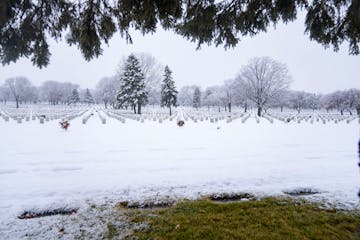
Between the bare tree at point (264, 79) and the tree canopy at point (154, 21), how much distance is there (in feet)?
123

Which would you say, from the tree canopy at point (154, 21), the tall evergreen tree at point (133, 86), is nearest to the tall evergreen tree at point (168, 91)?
the tall evergreen tree at point (133, 86)

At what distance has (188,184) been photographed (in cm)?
565

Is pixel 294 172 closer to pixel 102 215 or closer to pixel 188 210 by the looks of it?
pixel 188 210

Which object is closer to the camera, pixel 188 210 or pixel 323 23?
pixel 188 210

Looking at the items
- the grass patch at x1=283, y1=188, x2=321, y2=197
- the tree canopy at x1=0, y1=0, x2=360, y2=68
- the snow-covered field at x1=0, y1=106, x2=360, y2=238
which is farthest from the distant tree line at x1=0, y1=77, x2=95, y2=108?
the grass patch at x1=283, y1=188, x2=321, y2=197

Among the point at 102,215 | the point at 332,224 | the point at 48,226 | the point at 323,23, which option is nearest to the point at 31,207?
the point at 48,226

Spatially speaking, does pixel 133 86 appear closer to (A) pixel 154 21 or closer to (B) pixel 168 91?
(B) pixel 168 91

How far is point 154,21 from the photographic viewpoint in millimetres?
3883

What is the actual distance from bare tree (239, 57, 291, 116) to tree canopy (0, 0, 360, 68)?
1471 inches

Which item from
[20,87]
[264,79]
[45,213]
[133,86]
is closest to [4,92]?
[20,87]

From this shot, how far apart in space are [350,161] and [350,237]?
19.7ft

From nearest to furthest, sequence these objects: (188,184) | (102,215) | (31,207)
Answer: (102,215) → (31,207) → (188,184)

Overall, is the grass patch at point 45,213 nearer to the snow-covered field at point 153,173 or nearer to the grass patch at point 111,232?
the snow-covered field at point 153,173

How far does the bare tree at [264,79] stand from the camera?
41062mm
